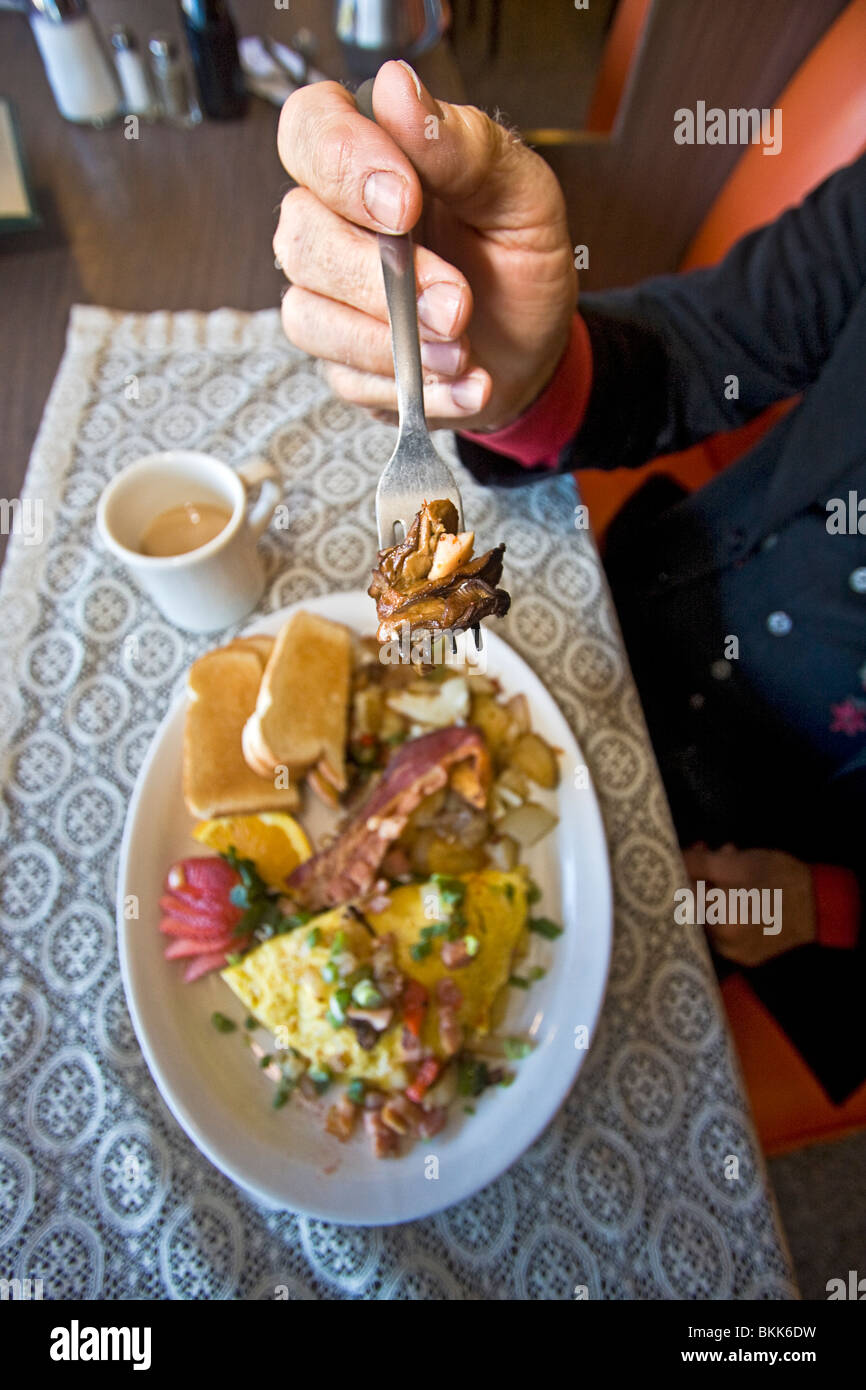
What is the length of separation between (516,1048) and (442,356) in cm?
81

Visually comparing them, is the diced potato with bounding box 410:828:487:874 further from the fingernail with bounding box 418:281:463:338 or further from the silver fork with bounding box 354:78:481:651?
the fingernail with bounding box 418:281:463:338

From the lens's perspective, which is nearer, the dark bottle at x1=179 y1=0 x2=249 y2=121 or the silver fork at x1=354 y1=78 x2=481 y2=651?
the silver fork at x1=354 y1=78 x2=481 y2=651

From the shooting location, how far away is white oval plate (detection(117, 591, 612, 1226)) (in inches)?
31.8

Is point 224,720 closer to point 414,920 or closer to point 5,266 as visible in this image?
point 414,920

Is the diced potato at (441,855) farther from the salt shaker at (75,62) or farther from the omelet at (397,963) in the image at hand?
the salt shaker at (75,62)

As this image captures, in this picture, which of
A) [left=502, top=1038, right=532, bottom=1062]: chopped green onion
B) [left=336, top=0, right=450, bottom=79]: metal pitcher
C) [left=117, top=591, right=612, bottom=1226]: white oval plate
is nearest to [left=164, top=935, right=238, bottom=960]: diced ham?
[left=117, top=591, right=612, bottom=1226]: white oval plate

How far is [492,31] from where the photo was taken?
310cm

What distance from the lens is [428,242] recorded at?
0.89 m

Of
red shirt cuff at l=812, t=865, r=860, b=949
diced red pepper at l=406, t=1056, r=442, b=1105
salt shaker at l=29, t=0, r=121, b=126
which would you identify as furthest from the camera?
salt shaker at l=29, t=0, r=121, b=126

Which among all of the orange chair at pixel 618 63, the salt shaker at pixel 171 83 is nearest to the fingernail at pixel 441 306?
the salt shaker at pixel 171 83

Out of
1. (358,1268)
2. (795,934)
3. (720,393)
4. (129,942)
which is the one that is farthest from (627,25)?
(358,1268)

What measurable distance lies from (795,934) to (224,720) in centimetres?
91

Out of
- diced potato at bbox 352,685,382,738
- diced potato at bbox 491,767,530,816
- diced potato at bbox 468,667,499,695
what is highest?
diced potato at bbox 468,667,499,695

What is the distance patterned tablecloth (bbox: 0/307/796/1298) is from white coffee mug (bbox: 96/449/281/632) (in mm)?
99
